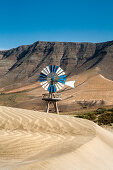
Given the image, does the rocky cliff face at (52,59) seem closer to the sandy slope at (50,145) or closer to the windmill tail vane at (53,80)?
the windmill tail vane at (53,80)

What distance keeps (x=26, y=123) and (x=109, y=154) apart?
4.11 meters

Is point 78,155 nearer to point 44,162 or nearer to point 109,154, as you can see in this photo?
point 44,162

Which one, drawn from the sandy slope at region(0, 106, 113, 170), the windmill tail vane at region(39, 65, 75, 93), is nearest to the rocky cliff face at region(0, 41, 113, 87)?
the windmill tail vane at region(39, 65, 75, 93)

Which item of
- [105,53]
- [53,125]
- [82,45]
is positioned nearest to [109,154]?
[53,125]

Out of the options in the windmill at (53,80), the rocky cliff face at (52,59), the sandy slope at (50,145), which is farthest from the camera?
the rocky cliff face at (52,59)

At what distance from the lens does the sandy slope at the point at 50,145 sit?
4953mm

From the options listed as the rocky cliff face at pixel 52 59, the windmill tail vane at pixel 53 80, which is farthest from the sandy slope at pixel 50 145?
the rocky cliff face at pixel 52 59

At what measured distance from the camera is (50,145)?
695cm

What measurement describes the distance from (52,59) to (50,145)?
12206 cm

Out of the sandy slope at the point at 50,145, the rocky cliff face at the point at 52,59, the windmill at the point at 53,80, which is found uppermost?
the rocky cliff face at the point at 52,59

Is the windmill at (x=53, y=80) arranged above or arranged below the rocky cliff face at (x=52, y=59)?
below

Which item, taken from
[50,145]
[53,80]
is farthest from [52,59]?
[50,145]

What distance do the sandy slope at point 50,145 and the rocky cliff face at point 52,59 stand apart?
298ft

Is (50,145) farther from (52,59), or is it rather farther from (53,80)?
(52,59)
